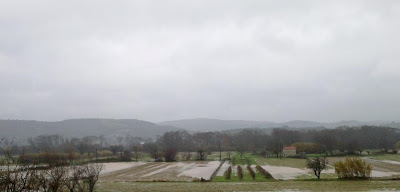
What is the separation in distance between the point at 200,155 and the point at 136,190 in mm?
78232

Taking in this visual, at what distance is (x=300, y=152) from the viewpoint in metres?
124

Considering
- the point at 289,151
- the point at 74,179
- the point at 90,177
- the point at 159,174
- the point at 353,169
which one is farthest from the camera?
the point at 289,151

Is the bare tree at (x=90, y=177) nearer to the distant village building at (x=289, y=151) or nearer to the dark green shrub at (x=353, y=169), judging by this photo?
the dark green shrub at (x=353, y=169)

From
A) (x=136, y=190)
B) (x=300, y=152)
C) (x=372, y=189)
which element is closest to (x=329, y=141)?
(x=300, y=152)

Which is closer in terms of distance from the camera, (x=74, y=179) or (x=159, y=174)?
(x=74, y=179)

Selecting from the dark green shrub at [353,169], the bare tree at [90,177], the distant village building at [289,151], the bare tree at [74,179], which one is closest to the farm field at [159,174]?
the dark green shrub at [353,169]

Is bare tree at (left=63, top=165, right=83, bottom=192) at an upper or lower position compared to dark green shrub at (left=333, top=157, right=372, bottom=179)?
upper

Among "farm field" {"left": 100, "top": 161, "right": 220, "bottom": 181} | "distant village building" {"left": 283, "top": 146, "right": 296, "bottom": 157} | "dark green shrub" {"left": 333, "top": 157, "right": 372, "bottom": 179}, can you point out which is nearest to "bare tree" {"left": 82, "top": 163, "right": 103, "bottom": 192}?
"farm field" {"left": 100, "top": 161, "right": 220, "bottom": 181}

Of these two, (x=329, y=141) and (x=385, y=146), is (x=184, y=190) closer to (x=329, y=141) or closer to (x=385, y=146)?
(x=329, y=141)

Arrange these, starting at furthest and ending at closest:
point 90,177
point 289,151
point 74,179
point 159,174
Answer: point 289,151 → point 159,174 → point 90,177 → point 74,179

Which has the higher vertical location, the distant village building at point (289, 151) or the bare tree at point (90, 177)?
the bare tree at point (90, 177)

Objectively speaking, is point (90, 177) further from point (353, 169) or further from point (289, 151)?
point (289, 151)

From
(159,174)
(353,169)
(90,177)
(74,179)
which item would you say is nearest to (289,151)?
(159,174)

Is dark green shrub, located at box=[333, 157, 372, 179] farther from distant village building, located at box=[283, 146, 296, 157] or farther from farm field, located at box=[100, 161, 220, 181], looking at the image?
distant village building, located at box=[283, 146, 296, 157]
